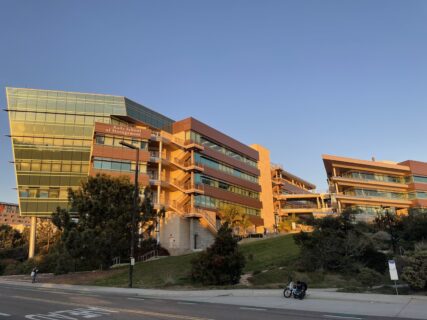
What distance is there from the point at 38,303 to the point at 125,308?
4.02m

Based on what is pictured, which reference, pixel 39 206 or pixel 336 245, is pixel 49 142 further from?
pixel 336 245

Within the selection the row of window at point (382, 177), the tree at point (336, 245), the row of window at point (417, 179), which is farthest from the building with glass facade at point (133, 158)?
the row of window at point (417, 179)

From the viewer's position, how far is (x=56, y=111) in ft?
205

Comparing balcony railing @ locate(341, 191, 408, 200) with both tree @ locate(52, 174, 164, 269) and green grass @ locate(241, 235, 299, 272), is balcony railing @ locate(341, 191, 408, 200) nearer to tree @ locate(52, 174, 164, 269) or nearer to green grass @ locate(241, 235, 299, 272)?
green grass @ locate(241, 235, 299, 272)

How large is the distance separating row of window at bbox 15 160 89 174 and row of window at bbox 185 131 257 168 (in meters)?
19.4

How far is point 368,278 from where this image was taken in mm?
20891

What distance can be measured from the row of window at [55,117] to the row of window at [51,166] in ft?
21.9

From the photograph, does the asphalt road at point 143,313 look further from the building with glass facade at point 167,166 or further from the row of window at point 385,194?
the row of window at point 385,194

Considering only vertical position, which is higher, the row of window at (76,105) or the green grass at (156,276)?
the row of window at (76,105)

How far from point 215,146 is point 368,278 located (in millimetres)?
40856

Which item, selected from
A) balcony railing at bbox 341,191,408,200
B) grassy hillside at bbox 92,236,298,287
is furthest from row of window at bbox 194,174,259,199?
grassy hillside at bbox 92,236,298,287

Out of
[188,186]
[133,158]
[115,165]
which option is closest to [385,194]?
[188,186]

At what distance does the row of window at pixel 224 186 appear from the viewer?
54866mm

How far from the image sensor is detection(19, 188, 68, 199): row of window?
2340 inches
